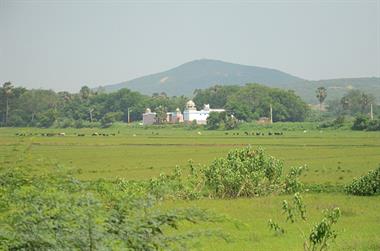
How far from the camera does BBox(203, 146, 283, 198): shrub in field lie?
1043 inches

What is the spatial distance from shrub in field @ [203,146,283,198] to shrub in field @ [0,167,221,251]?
20.4 metres

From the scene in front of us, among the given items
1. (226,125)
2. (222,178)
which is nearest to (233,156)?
(222,178)

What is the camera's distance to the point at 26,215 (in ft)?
17.8

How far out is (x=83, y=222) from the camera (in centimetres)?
525

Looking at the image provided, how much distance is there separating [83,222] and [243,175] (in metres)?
21.5

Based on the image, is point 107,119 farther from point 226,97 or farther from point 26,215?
point 26,215

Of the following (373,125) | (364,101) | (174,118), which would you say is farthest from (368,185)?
(364,101)

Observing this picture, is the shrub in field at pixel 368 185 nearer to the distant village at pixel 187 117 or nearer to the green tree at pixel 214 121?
the green tree at pixel 214 121

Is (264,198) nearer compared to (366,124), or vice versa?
(264,198)

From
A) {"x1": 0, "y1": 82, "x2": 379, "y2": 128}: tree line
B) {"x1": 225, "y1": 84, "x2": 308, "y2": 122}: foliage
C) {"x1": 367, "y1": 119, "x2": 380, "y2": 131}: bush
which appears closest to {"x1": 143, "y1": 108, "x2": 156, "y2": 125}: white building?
{"x1": 0, "y1": 82, "x2": 379, "y2": 128}: tree line

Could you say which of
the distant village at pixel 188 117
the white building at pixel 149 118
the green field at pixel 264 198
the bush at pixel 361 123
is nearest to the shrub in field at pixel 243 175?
the green field at pixel 264 198

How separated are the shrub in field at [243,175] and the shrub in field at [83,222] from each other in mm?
20380

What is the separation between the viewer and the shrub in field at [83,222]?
201 inches

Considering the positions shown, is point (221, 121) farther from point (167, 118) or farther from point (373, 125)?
point (373, 125)
